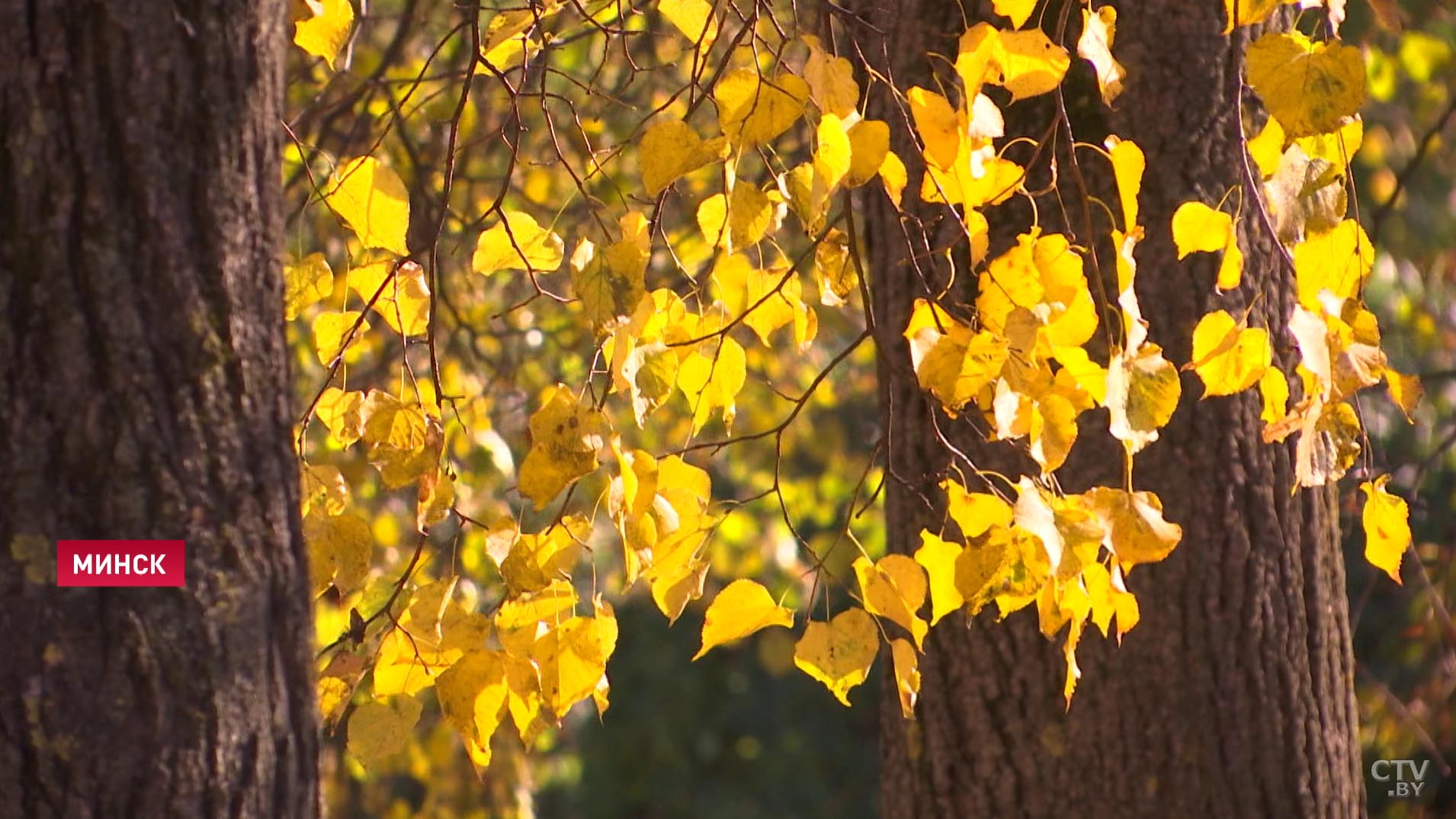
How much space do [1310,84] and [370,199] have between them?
0.80 metres

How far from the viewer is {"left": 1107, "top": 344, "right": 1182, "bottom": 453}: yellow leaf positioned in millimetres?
1272

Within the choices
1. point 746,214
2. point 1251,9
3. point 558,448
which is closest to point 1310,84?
point 1251,9

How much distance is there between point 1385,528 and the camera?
1419 mm

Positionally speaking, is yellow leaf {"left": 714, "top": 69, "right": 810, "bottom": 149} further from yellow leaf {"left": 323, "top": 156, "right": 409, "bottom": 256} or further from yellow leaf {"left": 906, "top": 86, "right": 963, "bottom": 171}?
yellow leaf {"left": 323, "top": 156, "right": 409, "bottom": 256}

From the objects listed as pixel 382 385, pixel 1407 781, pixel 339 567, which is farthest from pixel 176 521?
pixel 1407 781

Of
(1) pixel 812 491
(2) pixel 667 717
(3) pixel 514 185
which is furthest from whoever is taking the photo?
(2) pixel 667 717

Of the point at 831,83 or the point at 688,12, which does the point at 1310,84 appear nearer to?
the point at 831,83

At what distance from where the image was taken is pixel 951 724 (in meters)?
2.08

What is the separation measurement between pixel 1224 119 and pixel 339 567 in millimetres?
1126

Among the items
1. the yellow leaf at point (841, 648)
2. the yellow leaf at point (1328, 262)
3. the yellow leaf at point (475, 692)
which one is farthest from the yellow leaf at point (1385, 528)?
the yellow leaf at point (475, 692)

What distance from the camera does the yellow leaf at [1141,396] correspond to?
1.27m

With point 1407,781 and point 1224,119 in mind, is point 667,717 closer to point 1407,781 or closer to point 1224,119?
point 1407,781

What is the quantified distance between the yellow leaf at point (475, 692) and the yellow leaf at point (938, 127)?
1.89 feet

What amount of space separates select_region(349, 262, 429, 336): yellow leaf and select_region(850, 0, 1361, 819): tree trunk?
0.57m
